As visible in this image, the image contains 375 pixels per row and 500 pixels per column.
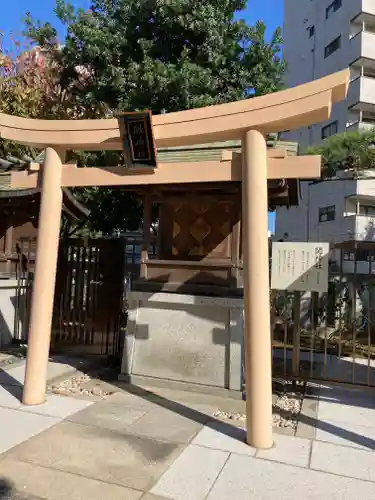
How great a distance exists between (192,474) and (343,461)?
60.7 inches

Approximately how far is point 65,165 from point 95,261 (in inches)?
119

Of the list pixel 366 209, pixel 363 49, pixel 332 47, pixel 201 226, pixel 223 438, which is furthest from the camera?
pixel 332 47

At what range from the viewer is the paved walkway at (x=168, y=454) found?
11.5 ft

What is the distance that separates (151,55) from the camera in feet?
36.7

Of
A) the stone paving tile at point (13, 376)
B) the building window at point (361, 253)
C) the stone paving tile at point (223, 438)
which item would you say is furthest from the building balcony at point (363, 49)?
the stone paving tile at point (223, 438)

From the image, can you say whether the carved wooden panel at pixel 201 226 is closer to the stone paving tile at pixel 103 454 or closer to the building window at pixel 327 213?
the stone paving tile at pixel 103 454

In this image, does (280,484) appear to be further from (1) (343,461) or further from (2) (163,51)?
(2) (163,51)

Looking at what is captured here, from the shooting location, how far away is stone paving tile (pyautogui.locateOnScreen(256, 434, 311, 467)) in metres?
4.11

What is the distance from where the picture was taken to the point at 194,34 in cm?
1088

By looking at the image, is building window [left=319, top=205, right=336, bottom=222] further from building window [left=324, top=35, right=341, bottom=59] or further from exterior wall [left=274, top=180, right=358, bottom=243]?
building window [left=324, top=35, right=341, bottom=59]

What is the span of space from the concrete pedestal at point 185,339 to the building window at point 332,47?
23129 mm

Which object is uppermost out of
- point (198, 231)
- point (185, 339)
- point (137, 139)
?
point (137, 139)

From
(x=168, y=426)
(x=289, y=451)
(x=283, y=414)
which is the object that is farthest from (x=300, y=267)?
(x=168, y=426)

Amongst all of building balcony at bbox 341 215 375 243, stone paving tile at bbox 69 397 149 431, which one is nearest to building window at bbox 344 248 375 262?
stone paving tile at bbox 69 397 149 431
